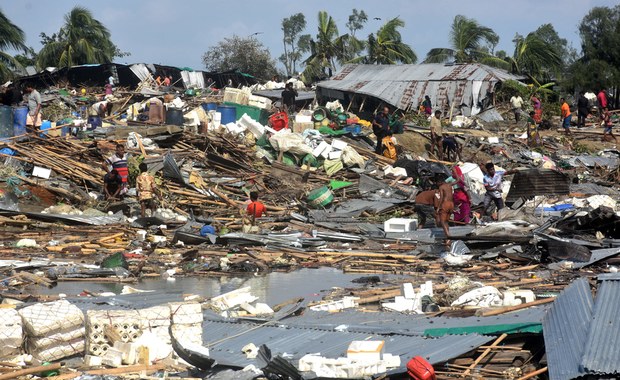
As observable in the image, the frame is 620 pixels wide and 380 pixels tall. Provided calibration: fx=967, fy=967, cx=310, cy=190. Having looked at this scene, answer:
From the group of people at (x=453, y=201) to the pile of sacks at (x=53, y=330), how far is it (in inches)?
307

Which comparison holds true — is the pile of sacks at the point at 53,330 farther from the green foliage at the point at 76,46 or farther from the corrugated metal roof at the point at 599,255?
the green foliage at the point at 76,46

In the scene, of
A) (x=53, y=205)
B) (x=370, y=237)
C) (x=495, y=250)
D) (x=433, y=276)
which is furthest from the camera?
Result: (x=53, y=205)

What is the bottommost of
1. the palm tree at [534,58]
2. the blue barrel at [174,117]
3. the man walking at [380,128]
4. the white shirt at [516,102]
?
the man walking at [380,128]

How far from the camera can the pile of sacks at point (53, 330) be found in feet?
27.4

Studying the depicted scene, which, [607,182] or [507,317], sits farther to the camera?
[607,182]

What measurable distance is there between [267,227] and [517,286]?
6456 millimetres

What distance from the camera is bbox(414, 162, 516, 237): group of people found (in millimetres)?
15414

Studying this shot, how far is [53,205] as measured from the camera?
17.8 meters

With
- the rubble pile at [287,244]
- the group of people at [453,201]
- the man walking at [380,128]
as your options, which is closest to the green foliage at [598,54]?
the rubble pile at [287,244]

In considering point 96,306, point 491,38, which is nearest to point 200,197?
point 96,306

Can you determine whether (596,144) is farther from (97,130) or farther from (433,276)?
(433,276)

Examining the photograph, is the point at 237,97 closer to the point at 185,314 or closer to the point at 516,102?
the point at 516,102

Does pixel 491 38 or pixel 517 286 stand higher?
pixel 491 38

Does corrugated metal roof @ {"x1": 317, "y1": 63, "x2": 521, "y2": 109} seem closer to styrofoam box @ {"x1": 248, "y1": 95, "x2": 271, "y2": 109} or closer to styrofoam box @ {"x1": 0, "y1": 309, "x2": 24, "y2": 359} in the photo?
styrofoam box @ {"x1": 248, "y1": 95, "x2": 271, "y2": 109}
